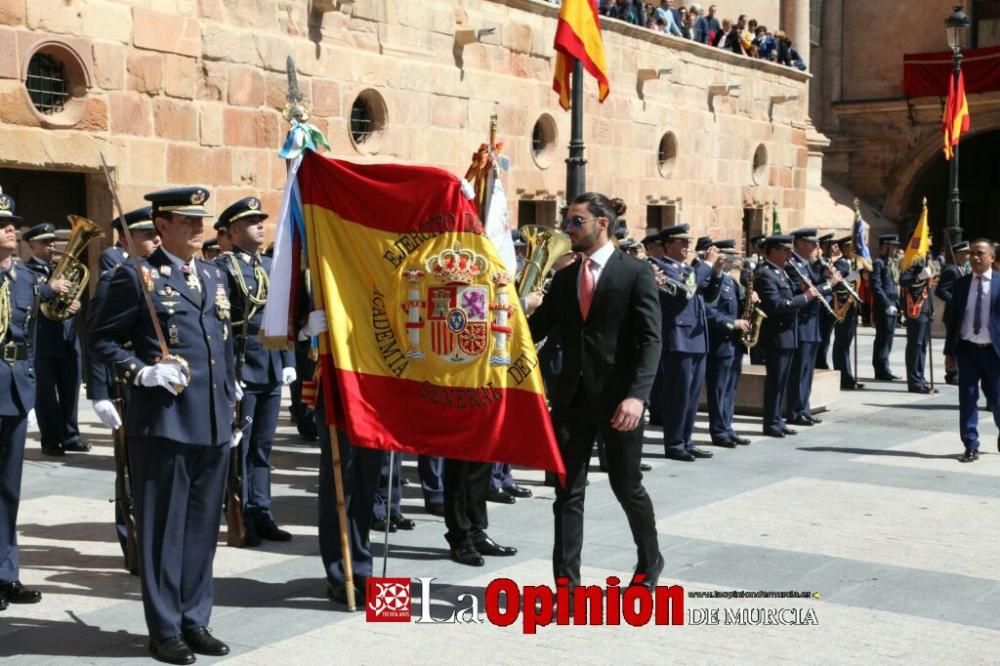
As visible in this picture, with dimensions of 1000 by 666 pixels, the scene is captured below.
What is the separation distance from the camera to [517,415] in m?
6.58

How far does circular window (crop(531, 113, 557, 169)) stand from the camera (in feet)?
73.1

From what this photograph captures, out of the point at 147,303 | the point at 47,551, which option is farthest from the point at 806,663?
the point at 47,551

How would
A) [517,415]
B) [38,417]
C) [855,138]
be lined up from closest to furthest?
[517,415] → [38,417] → [855,138]

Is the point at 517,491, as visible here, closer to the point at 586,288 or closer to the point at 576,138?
the point at 586,288

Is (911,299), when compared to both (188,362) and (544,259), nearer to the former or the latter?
(544,259)

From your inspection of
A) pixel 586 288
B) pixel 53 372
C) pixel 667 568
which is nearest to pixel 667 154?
pixel 53 372

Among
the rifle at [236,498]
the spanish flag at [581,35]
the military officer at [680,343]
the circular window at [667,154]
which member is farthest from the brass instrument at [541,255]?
the circular window at [667,154]

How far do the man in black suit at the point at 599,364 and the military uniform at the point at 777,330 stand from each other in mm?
6330

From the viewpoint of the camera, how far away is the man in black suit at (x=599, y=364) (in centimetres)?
670

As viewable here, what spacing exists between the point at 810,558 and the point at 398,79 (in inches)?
489

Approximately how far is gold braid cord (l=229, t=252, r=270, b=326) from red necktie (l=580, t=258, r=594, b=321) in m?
2.24

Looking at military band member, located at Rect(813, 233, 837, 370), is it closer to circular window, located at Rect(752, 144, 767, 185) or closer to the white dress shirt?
the white dress shirt

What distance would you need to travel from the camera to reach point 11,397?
6.71m

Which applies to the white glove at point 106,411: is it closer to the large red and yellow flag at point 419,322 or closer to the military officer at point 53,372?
the large red and yellow flag at point 419,322
